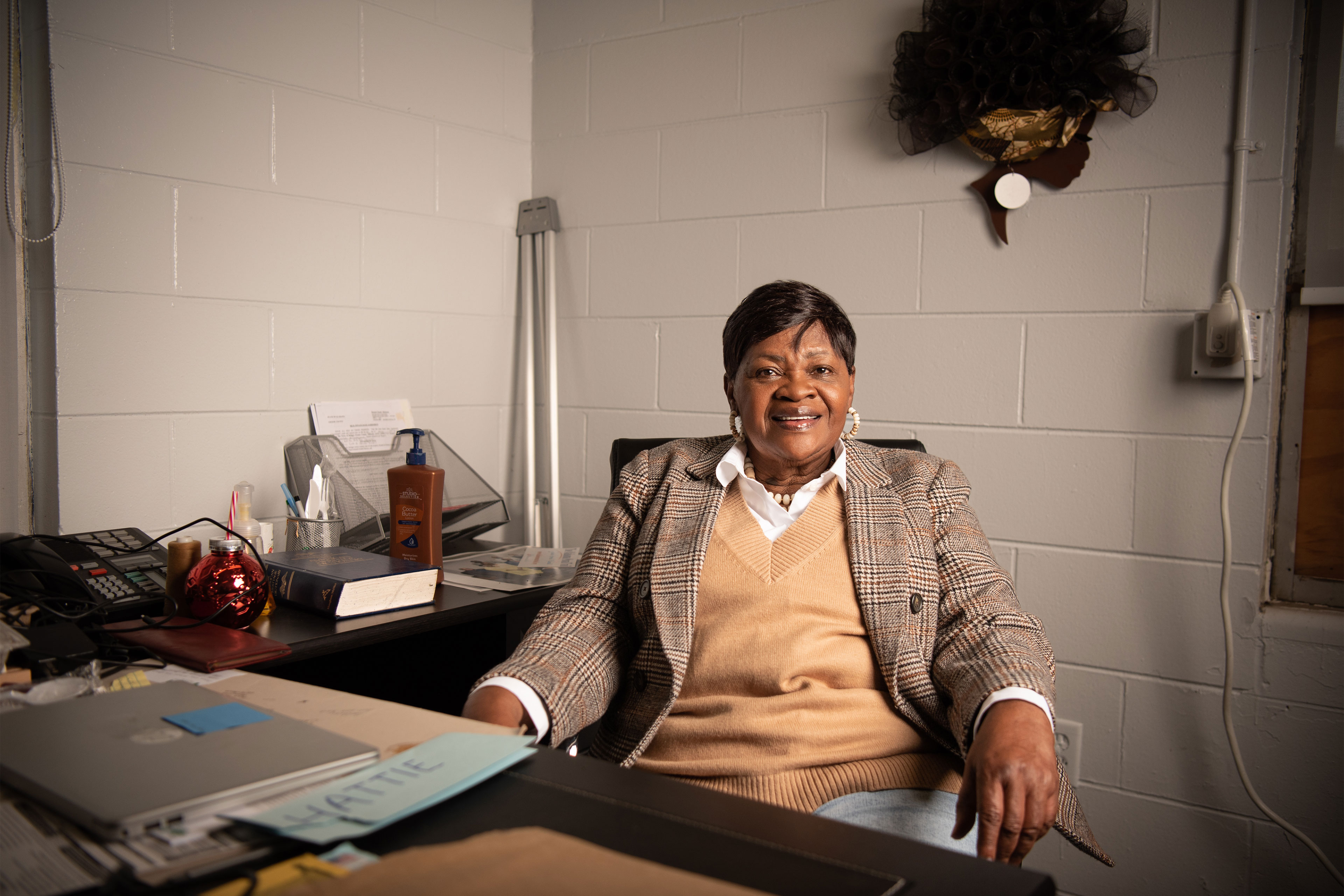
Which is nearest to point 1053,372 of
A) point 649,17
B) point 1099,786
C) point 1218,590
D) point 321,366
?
point 1218,590

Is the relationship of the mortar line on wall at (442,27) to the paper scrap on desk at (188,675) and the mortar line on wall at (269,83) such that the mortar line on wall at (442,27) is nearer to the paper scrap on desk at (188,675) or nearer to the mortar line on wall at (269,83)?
the mortar line on wall at (269,83)

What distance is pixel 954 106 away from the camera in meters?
1.92

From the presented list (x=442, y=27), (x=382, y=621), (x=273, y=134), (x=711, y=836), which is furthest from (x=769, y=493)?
Result: (x=442, y=27)

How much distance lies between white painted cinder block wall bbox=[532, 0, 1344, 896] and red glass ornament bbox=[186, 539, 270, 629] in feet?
4.13

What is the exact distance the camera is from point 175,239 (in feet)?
6.18

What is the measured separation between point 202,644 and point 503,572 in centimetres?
68

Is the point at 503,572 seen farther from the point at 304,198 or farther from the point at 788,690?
the point at 304,198

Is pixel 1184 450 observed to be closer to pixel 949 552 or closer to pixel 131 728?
pixel 949 552

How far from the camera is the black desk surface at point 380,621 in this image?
4.43 ft

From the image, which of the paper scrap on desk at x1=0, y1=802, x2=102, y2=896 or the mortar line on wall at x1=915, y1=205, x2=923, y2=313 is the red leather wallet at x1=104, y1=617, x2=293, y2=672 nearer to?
the paper scrap on desk at x1=0, y1=802, x2=102, y2=896

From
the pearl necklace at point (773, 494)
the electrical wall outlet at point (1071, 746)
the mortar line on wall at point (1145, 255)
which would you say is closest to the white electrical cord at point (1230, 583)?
the mortar line on wall at point (1145, 255)

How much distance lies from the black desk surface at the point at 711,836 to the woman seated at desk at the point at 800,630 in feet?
1.32

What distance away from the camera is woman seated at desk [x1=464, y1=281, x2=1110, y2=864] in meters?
1.20

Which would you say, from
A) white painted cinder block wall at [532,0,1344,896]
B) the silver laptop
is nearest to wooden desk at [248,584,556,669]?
the silver laptop
